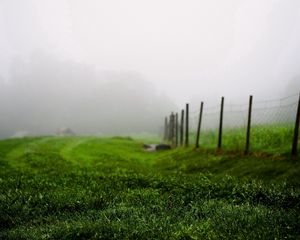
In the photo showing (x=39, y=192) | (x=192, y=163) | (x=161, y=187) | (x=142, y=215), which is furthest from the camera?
(x=192, y=163)

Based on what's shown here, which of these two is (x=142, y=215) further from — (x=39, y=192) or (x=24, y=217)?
(x=39, y=192)

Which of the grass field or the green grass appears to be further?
the green grass

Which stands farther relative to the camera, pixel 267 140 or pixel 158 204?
pixel 267 140

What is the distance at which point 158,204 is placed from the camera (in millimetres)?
18609

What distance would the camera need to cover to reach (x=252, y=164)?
2806cm

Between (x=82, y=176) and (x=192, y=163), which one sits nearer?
(x=82, y=176)

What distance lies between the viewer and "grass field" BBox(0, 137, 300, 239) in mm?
13789

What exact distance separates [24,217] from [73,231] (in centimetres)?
446

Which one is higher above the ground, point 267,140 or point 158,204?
point 267,140

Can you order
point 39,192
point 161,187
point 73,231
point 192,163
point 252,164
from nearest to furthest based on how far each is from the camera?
1. point 73,231
2. point 39,192
3. point 161,187
4. point 252,164
5. point 192,163

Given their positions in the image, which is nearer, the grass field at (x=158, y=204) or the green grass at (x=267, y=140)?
the grass field at (x=158, y=204)

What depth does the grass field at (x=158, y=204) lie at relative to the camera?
543 inches

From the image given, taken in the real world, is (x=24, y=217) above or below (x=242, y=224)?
below

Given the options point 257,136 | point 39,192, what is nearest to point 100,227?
point 39,192
